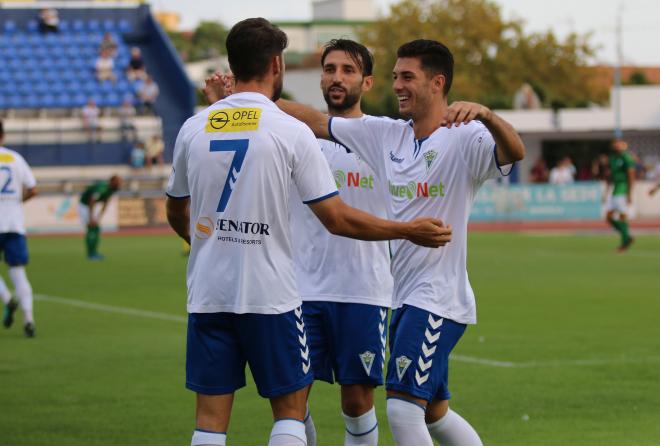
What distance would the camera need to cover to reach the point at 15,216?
47.2 ft

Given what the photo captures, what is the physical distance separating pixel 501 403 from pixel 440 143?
3840mm

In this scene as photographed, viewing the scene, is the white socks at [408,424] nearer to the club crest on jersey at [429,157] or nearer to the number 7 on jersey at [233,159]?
the club crest on jersey at [429,157]

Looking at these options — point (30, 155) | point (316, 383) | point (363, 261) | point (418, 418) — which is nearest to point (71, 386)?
point (316, 383)

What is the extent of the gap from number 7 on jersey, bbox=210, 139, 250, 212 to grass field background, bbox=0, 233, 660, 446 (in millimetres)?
3310

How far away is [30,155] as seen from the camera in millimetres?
42969

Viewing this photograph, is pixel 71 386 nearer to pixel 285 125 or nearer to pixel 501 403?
pixel 501 403

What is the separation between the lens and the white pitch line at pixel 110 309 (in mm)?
16375

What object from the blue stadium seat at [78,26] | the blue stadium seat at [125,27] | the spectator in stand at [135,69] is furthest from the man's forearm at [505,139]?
the blue stadium seat at [78,26]

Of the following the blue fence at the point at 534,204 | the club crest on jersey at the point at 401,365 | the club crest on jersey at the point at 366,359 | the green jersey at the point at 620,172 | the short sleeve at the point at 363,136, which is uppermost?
the short sleeve at the point at 363,136

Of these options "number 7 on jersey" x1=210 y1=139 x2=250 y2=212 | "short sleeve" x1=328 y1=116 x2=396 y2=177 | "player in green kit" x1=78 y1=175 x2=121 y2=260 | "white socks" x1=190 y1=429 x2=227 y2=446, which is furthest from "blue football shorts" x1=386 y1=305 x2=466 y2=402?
"player in green kit" x1=78 y1=175 x2=121 y2=260

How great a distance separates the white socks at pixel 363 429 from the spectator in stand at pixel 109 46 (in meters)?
42.7

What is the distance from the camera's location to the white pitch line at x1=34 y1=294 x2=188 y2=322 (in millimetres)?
16375

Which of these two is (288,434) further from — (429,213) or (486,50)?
(486,50)

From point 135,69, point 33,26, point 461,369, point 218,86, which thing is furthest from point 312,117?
point 33,26
